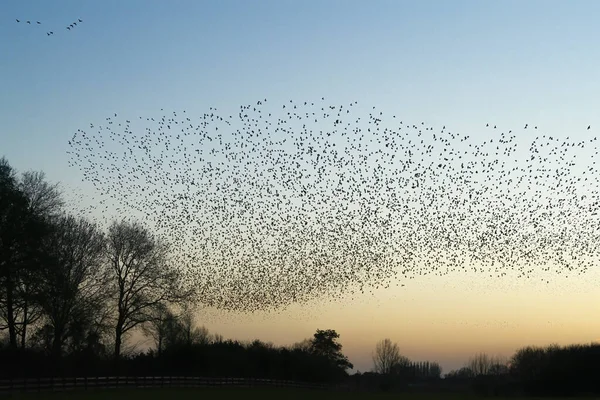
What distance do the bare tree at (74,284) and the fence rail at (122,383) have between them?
5566 millimetres

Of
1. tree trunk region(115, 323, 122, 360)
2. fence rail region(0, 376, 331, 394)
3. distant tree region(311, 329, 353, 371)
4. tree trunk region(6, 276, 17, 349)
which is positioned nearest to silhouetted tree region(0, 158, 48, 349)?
tree trunk region(6, 276, 17, 349)

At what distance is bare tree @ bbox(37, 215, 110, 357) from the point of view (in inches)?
2069

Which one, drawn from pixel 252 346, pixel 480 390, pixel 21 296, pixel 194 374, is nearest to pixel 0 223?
pixel 21 296

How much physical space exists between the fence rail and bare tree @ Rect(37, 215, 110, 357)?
5.57m

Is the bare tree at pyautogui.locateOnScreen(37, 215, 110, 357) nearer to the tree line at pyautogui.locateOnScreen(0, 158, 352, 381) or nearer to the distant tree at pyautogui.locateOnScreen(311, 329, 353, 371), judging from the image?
the tree line at pyautogui.locateOnScreen(0, 158, 352, 381)

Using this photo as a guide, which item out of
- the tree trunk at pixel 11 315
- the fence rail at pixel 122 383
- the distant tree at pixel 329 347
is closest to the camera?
the fence rail at pixel 122 383

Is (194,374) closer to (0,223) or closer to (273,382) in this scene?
(273,382)

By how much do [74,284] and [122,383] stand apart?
8340 millimetres

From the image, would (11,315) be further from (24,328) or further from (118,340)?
(118,340)

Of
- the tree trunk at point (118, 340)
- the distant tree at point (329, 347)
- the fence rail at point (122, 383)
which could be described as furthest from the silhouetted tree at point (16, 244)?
the distant tree at point (329, 347)

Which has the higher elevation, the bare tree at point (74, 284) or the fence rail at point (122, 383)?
the bare tree at point (74, 284)

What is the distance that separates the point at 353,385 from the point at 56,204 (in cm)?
6854

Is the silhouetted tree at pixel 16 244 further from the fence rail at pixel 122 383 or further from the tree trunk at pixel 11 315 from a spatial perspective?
the fence rail at pixel 122 383

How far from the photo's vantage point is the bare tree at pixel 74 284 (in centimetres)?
5256
